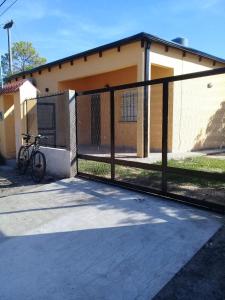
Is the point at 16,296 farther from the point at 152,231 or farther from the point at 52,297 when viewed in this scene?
the point at 152,231

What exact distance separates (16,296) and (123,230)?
155 centimetres

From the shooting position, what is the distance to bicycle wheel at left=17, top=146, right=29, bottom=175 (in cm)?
770

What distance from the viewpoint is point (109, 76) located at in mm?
12250

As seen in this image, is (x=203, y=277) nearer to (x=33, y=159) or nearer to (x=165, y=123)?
(x=165, y=123)

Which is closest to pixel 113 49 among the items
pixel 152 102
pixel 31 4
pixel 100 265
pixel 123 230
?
pixel 152 102

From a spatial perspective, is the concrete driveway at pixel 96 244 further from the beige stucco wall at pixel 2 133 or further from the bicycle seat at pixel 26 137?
the beige stucco wall at pixel 2 133

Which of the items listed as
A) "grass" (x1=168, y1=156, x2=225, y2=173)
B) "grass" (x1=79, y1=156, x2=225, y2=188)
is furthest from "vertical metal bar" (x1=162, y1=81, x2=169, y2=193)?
"grass" (x1=168, y1=156, x2=225, y2=173)

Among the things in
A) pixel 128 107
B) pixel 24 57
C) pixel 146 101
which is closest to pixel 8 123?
pixel 128 107

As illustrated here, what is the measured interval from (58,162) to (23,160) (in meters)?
1.40

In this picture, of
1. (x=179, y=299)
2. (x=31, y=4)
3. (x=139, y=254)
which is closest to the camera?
(x=179, y=299)

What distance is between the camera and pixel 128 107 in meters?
11.0

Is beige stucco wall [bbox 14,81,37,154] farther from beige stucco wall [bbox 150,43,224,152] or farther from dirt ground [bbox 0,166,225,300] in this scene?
dirt ground [bbox 0,166,225,300]

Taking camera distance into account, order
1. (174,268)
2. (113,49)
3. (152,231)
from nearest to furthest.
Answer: (174,268)
(152,231)
(113,49)

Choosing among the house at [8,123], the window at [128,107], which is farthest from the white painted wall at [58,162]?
the window at [128,107]
